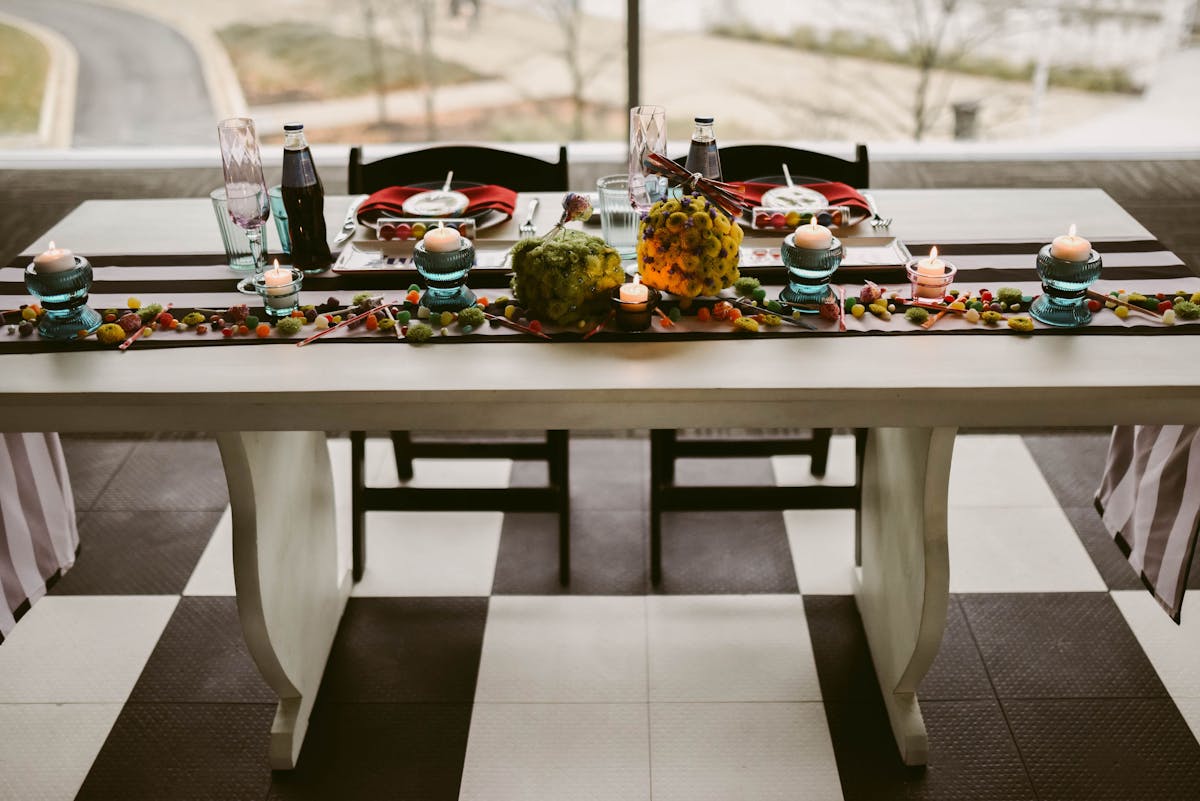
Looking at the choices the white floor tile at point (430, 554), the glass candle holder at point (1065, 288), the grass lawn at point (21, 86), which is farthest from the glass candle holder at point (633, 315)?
the grass lawn at point (21, 86)

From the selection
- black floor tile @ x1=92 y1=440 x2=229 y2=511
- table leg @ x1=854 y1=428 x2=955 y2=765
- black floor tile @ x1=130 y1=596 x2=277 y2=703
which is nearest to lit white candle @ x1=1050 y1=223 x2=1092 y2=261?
table leg @ x1=854 y1=428 x2=955 y2=765

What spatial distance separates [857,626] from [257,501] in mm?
1200

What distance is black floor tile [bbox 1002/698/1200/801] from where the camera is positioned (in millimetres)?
1718

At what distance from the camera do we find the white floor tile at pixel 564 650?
1.94 m

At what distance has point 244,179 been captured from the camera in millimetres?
1707

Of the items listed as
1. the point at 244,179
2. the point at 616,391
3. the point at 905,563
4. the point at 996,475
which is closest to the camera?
the point at 616,391

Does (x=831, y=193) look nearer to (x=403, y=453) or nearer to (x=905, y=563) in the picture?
(x=905, y=563)

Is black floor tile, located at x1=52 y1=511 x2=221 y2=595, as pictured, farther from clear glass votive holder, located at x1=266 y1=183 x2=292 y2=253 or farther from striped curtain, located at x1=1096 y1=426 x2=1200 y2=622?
striped curtain, located at x1=1096 y1=426 x2=1200 y2=622

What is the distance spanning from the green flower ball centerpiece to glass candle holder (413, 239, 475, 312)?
91mm

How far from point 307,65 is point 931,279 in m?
2.75

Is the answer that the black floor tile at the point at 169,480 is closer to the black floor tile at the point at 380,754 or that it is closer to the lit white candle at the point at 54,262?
the black floor tile at the point at 380,754

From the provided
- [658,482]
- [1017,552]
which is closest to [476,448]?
[658,482]

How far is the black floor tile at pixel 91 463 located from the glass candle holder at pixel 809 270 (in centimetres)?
182

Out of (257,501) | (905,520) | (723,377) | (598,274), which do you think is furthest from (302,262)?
(905,520)
